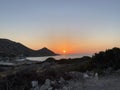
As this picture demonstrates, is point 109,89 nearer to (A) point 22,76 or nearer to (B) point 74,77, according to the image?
(B) point 74,77

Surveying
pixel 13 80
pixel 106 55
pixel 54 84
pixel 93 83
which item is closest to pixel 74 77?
pixel 93 83

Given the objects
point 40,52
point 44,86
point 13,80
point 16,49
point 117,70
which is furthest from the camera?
Result: point 40,52

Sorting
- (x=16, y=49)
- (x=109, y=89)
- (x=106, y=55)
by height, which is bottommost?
(x=109, y=89)

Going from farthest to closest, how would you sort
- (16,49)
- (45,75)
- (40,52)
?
(40,52), (16,49), (45,75)

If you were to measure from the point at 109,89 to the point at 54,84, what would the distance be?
298cm

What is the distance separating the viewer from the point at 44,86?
551 inches

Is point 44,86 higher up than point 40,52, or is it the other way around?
point 40,52

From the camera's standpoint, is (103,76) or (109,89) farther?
(103,76)

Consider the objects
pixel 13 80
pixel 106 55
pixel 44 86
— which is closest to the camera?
pixel 44 86

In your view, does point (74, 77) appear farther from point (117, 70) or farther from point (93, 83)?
point (117, 70)

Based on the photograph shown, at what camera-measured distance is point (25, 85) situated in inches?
569

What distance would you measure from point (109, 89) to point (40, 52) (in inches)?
7263

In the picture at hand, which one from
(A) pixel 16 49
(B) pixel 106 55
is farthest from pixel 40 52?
(B) pixel 106 55

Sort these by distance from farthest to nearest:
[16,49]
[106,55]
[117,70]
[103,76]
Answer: [16,49] → [106,55] → [117,70] → [103,76]
